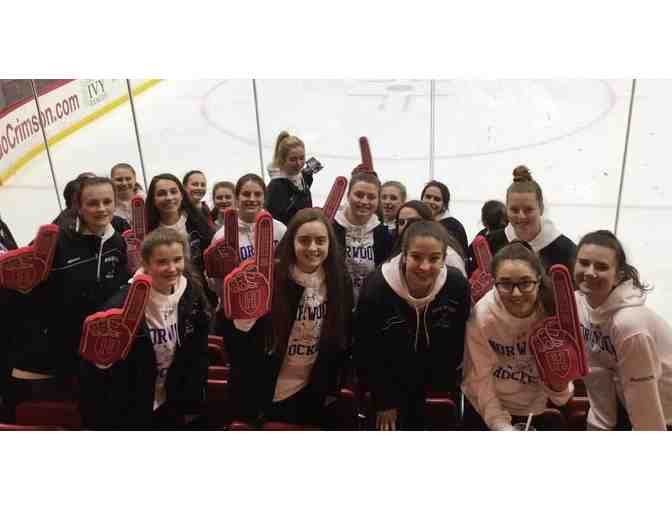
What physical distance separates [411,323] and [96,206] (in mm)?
1155

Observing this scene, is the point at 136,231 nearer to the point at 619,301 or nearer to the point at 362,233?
the point at 362,233

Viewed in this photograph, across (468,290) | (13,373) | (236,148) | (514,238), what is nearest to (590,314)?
(468,290)

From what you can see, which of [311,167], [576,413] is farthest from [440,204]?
[576,413]

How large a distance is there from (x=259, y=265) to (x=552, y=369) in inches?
34.4

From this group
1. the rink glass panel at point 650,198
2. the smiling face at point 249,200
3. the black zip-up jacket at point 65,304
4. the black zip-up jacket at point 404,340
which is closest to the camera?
the black zip-up jacket at point 404,340

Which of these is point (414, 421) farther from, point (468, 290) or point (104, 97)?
point (104, 97)

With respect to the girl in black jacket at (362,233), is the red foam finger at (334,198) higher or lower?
higher

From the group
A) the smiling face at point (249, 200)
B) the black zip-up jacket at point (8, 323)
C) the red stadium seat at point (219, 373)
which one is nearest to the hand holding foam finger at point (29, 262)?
the black zip-up jacket at point (8, 323)

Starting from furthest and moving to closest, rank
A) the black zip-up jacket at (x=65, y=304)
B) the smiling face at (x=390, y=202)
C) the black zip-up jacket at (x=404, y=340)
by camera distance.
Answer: the smiling face at (x=390, y=202) < the black zip-up jacket at (x=65, y=304) < the black zip-up jacket at (x=404, y=340)

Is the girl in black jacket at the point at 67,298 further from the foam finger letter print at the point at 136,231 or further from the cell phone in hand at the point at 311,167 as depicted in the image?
the cell phone in hand at the point at 311,167

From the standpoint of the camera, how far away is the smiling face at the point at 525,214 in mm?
2328

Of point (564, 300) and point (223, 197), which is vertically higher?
point (223, 197)

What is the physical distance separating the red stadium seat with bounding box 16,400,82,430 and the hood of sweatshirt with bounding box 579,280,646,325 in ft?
5.27

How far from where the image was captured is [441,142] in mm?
7172
